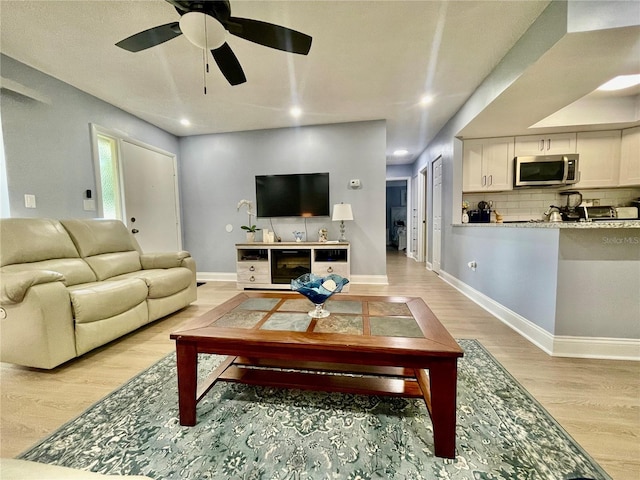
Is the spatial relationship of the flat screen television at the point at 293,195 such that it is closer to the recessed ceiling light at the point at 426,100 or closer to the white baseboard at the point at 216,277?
the white baseboard at the point at 216,277

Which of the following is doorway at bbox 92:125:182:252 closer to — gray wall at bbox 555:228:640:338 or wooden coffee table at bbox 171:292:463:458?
wooden coffee table at bbox 171:292:463:458

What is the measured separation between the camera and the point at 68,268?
6.84 feet

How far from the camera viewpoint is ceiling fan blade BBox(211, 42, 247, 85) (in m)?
1.66

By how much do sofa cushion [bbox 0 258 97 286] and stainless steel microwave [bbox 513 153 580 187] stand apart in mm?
4991

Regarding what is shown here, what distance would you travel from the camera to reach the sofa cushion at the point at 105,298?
1.71 m

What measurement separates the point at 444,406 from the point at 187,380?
3.69 ft

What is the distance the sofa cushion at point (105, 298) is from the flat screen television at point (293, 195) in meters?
2.07

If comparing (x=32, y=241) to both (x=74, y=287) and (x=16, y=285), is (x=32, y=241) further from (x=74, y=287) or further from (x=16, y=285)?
(x=16, y=285)

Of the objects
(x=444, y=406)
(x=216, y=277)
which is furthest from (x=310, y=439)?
(x=216, y=277)

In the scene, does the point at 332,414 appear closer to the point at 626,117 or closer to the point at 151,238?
the point at 151,238

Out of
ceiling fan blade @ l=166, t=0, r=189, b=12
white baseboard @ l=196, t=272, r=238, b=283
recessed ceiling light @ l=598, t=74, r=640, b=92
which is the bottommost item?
white baseboard @ l=196, t=272, r=238, b=283

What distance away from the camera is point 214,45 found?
4.95 ft

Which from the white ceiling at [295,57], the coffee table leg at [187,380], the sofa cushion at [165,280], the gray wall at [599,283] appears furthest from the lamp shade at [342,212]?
the coffee table leg at [187,380]

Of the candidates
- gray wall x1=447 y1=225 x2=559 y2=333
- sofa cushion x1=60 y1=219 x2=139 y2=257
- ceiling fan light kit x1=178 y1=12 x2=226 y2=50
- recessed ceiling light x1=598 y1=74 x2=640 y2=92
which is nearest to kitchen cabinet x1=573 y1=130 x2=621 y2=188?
recessed ceiling light x1=598 y1=74 x2=640 y2=92
